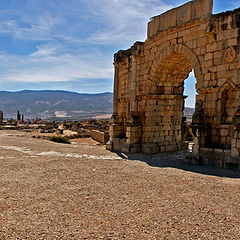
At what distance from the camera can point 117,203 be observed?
4734 mm

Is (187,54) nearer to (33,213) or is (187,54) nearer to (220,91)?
(220,91)

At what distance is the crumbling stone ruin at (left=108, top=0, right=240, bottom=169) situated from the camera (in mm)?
8352

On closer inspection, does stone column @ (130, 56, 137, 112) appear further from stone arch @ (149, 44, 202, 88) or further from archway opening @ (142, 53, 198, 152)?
→ stone arch @ (149, 44, 202, 88)

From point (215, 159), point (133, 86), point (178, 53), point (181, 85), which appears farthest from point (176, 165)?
point (181, 85)

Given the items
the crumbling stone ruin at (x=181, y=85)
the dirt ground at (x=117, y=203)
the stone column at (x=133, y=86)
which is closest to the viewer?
the dirt ground at (x=117, y=203)

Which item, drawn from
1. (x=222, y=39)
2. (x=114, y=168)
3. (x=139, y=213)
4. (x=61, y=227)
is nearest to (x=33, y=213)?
(x=61, y=227)

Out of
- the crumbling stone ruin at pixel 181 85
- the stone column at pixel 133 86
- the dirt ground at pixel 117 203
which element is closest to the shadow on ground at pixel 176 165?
the dirt ground at pixel 117 203

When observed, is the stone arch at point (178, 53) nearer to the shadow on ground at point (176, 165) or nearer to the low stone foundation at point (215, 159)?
the low stone foundation at point (215, 159)

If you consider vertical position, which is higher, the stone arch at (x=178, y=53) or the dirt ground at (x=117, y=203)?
the stone arch at (x=178, y=53)

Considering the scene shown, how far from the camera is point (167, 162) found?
31.4 ft

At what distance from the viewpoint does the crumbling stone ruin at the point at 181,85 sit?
835cm

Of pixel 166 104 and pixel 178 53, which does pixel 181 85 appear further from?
pixel 178 53

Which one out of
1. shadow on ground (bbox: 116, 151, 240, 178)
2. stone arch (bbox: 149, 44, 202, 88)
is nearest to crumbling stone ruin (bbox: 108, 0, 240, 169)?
stone arch (bbox: 149, 44, 202, 88)

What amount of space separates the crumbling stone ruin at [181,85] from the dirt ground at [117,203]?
1.53m
